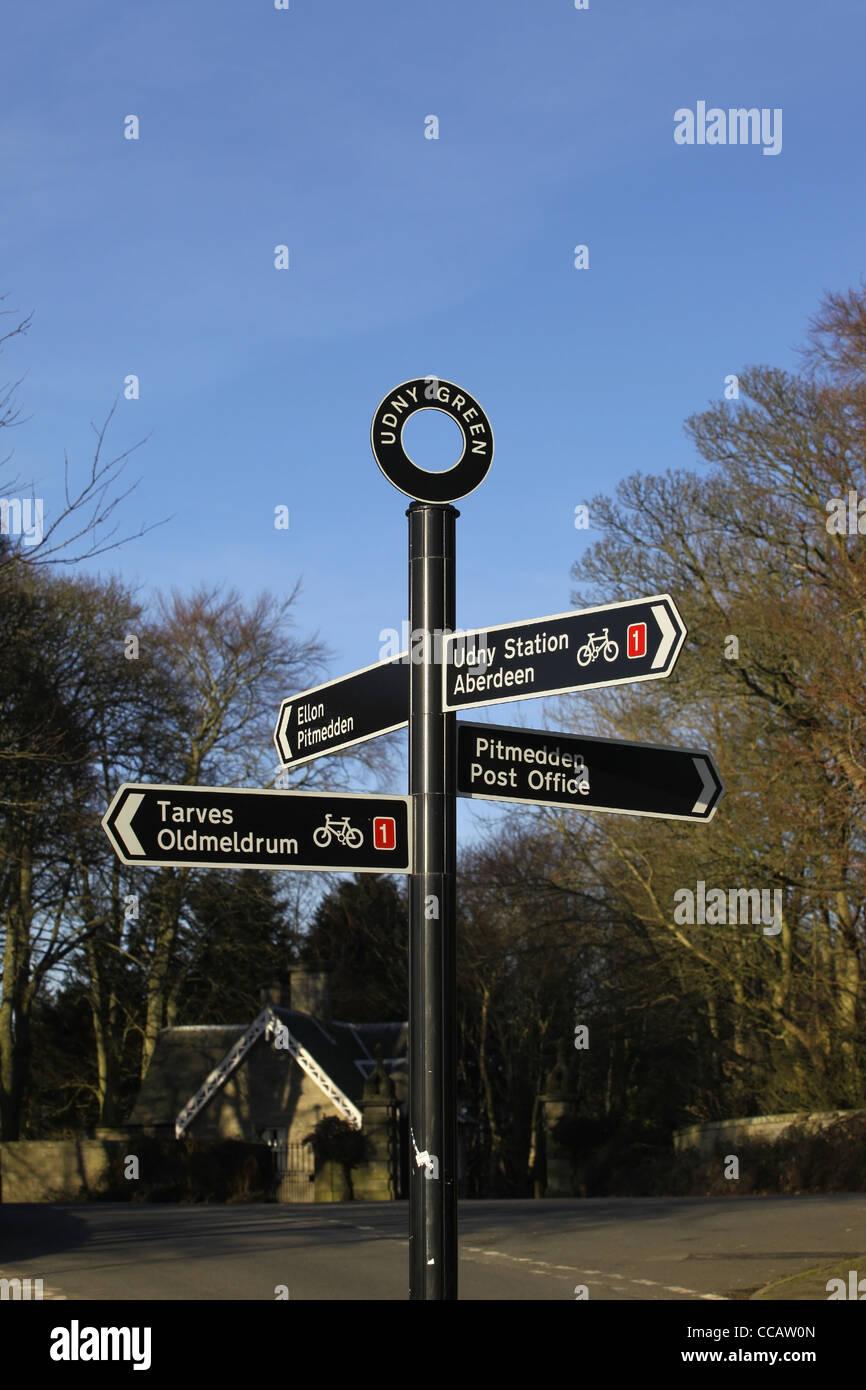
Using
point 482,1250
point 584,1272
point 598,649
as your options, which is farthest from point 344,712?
point 482,1250

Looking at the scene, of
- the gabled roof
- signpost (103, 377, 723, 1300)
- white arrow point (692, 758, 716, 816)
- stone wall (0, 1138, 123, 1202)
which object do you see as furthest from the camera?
the gabled roof

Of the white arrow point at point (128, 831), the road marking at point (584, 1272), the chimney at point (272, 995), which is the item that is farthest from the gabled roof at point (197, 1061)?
the white arrow point at point (128, 831)

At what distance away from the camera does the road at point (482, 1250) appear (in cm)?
1090

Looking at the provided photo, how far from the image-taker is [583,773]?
451 centimetres

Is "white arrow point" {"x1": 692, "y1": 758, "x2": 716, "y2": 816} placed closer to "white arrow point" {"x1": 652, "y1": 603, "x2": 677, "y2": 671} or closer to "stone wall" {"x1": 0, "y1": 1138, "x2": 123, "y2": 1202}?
"white arrow point" {"x1": 652, "y1": 603, "x2": 677, "y2": 671}

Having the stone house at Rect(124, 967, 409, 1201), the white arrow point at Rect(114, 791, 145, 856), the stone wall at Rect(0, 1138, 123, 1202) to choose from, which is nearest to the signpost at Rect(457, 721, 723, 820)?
the white arrow point at Rect(114, 791, 145, 856)

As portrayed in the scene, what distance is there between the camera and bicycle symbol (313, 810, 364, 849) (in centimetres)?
426

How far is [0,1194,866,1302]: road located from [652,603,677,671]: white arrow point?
6.44 metres

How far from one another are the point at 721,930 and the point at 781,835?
312 cm

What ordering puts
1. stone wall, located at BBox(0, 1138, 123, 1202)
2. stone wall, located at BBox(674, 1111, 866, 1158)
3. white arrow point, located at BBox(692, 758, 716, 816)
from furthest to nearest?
1. stone wall, located at BBox(0, 1138, 123, 1202)
2. stone wall, located at BBox(674, 1111, 866, 1158)
3. white arrow point, located at BBox(692, 758, 716, 816)
